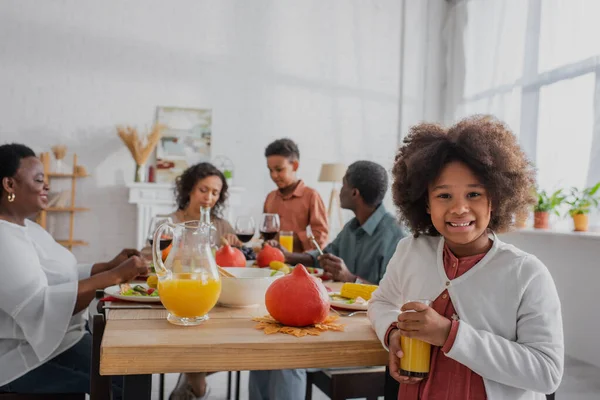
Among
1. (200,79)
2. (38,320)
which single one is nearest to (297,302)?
(38,320)

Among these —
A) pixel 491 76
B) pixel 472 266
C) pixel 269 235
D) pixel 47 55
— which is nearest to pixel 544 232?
pixel 491 76

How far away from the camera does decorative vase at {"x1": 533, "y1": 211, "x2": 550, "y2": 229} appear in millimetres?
4312

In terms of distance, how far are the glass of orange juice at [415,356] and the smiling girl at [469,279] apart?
0.04 ft

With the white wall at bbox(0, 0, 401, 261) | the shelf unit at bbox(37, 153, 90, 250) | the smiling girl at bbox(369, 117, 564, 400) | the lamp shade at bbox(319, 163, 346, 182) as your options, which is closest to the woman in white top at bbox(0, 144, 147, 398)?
the smiling girl at bbox(369, 117, 564, 400)

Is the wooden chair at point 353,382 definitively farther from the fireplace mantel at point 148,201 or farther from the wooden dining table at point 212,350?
the fireplace mantel at point 148,201

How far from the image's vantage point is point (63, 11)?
573 centimetres

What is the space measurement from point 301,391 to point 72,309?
2.96 ft

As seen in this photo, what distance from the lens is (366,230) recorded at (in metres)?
2.38

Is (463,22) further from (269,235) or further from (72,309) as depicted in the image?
(72,309)

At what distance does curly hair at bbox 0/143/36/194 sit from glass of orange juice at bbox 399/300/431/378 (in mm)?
1459

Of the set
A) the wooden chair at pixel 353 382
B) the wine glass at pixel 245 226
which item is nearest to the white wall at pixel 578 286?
the wine glass at pixel 245 226

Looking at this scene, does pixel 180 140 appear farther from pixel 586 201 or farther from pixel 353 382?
pixel 353 382

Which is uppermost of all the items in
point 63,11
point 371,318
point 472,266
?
point 63,11

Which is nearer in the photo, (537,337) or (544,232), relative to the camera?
(537,337)
